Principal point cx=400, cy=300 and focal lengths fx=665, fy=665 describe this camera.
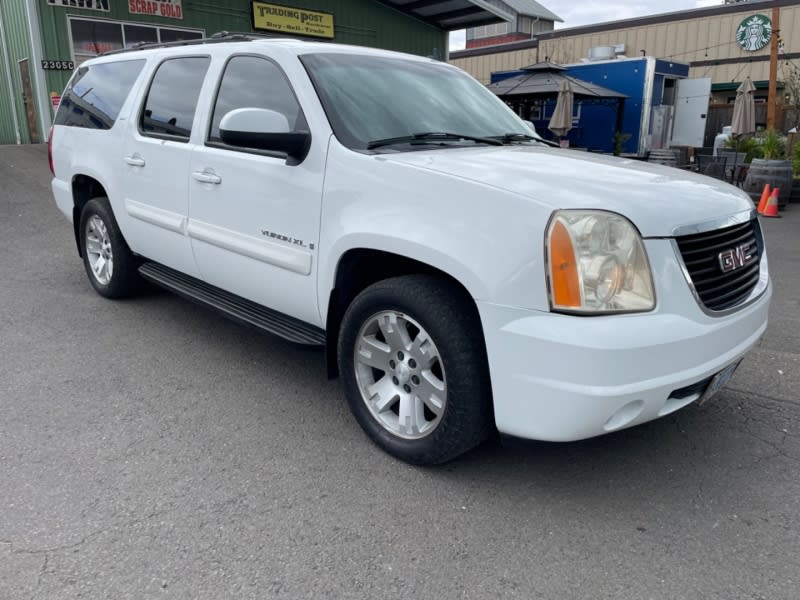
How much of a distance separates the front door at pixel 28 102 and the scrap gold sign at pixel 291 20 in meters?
5.64

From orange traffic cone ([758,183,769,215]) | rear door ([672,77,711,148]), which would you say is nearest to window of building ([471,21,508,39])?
rear door ([672,77,711,148])

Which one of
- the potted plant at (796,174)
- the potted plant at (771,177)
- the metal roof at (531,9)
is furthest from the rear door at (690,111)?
the metal roof at (531,9)

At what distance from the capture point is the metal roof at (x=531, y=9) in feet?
176

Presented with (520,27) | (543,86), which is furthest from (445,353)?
(520,27)

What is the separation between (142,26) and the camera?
50.8ft

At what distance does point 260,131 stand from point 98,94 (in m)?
2.86

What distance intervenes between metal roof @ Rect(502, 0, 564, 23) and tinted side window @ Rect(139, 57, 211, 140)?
52.7 m

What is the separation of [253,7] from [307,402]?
16171mm

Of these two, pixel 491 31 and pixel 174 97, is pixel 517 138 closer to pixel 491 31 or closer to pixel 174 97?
Answer: pixel 174 97

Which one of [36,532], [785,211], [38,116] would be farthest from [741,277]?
[38,116]

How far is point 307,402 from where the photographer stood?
3.76 m

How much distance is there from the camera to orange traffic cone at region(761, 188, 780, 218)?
420 inches

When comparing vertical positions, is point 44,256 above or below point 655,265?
below

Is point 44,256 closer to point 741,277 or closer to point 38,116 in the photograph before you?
point 741,277
